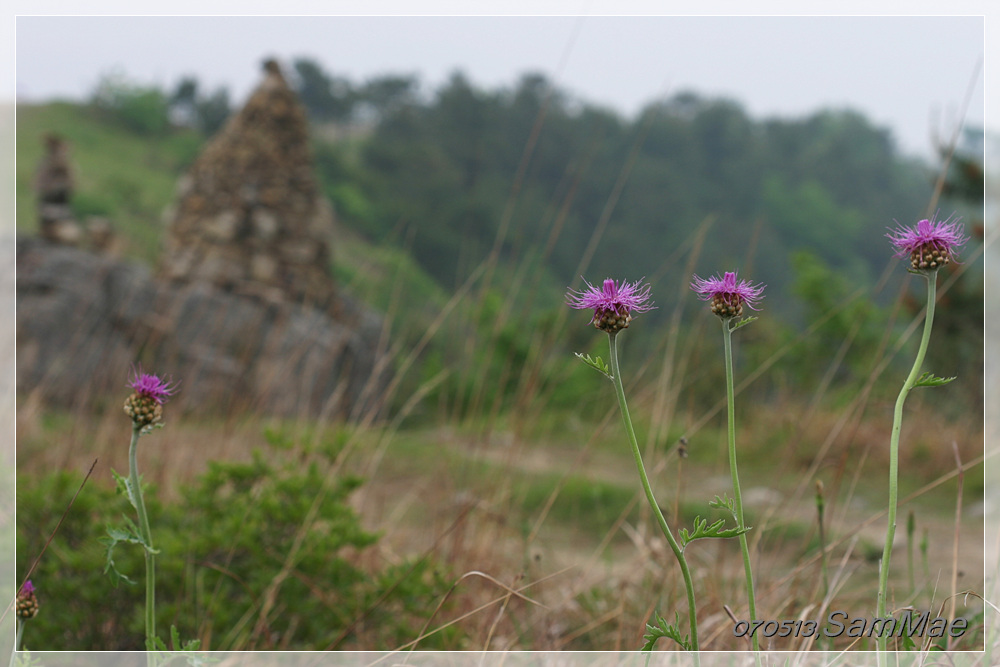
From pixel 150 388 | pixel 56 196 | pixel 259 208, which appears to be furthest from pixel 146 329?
pixel 150 388

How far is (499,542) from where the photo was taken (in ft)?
6.31

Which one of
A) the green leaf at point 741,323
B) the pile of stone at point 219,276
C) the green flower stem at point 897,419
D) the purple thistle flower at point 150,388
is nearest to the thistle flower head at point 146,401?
the purple thistle flower at point 150,388

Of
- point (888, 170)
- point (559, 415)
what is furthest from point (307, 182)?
point (888, 170)

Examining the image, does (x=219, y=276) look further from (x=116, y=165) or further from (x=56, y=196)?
(x=116, y=165)

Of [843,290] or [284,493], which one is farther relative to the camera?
[843,290]

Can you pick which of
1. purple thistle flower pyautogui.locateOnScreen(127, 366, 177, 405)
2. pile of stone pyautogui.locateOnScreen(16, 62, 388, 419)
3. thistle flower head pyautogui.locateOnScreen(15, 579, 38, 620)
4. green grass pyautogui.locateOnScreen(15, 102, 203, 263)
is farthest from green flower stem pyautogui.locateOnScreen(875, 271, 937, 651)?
green grass pyautogui.locateOnScreen(15, 102, 203, 263)

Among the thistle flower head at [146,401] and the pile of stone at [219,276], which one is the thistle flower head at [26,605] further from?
the pile of stone at [219,276]

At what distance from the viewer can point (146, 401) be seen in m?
0.74

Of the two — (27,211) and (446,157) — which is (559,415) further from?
(27,211)

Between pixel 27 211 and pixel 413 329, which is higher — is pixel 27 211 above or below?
below

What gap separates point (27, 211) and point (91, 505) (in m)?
16.6

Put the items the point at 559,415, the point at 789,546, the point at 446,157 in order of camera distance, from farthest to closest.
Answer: the point at 446,157 < the point at 559,415 < the point at 789,546

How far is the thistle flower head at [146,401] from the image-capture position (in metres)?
0.73

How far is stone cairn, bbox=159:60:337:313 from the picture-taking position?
19.9 ft
